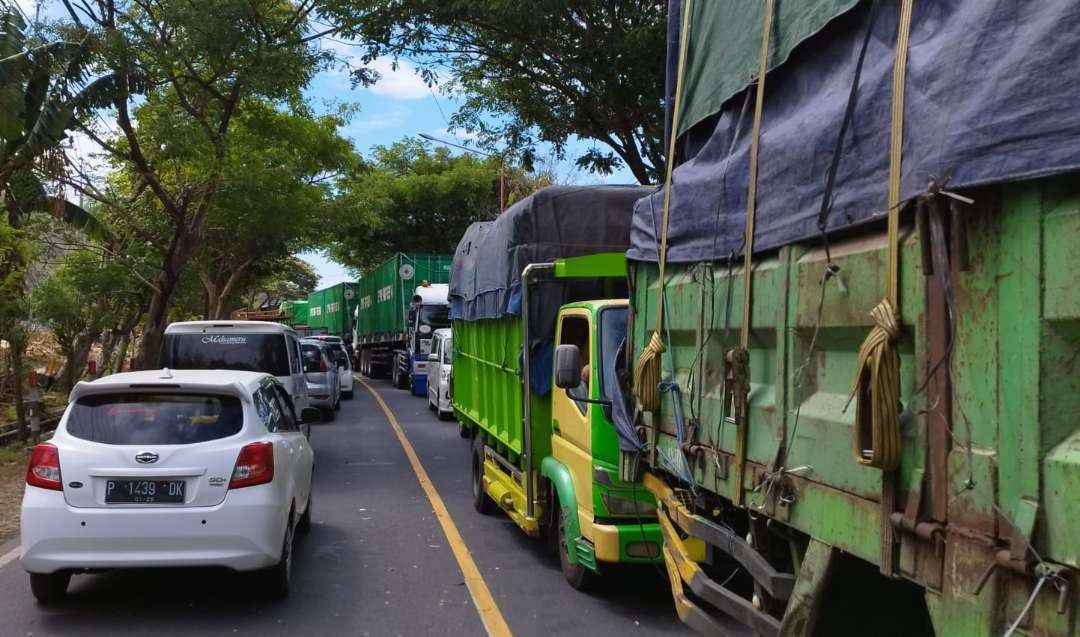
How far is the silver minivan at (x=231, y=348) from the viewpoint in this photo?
40.3 feet

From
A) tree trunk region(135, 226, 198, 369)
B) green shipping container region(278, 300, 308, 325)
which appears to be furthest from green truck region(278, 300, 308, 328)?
tree trunk region(135, 226, 198, 369)

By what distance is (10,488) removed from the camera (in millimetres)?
11320

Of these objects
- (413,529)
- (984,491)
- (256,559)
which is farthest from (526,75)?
(984,491)

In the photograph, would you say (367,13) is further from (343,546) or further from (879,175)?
(879,175)

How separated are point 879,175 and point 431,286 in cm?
2476

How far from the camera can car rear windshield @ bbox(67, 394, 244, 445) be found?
6.17 m

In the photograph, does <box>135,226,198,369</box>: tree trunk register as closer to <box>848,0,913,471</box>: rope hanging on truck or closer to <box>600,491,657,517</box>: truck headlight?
<box>600,491,657,517</box>: truck headlight

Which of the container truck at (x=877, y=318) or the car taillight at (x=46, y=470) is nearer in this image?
the container truck at (x=877, y=318)

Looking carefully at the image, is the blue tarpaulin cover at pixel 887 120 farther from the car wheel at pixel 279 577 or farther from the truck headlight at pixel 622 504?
the car wheel at pixel 279 577

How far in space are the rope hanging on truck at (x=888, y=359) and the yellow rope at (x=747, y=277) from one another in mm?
935

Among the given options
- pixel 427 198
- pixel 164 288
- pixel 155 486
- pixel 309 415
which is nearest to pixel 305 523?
pixel 309 415

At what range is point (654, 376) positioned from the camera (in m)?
4.94

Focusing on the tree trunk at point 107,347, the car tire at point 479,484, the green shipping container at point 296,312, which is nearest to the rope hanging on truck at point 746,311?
the car tire at point 479,484

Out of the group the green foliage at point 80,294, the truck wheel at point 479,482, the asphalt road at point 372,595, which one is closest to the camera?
the asphalt road at point 372,595
